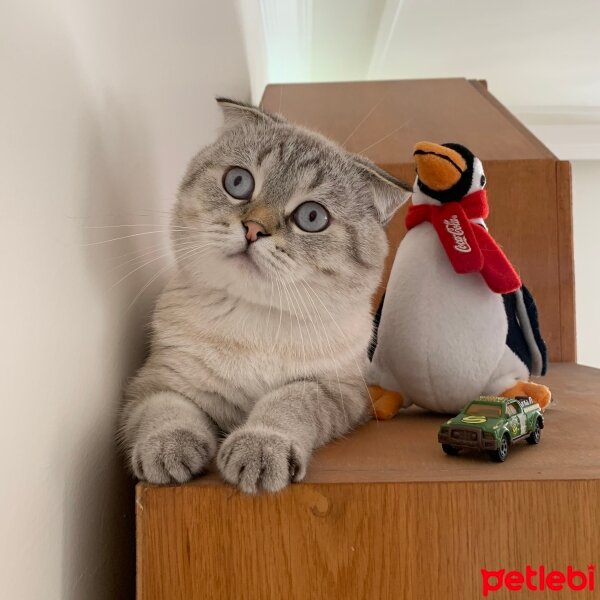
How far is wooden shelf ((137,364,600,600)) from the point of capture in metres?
0.74

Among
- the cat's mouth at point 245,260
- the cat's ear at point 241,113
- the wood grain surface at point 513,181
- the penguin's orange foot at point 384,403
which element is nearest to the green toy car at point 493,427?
the penguin's orange foot at point 384,403

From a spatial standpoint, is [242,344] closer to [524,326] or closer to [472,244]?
[472,244]

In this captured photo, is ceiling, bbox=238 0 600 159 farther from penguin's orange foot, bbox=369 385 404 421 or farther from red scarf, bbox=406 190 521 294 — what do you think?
penguin's orange foot, bbox=369 385 404 421

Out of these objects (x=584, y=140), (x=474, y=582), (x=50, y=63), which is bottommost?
(x=474, y=582)

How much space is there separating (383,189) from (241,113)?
0.31 m

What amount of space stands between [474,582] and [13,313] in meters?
0.60

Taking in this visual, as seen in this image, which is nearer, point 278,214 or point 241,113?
point 278,214

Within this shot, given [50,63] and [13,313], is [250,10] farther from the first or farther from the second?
[13,313]

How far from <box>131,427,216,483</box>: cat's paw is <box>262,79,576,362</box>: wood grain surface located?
1.15 m

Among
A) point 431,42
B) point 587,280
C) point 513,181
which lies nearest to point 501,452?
point 513,181

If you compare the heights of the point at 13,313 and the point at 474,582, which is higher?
the point at 13,313

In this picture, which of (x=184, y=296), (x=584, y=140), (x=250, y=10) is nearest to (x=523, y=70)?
(x=584, y=140)

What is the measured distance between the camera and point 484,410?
3.07 ft

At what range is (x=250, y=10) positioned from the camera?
2879mm
